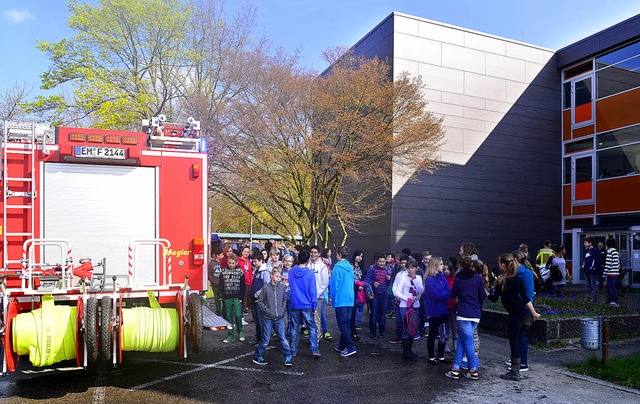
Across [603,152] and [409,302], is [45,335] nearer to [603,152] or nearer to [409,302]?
[409,302]

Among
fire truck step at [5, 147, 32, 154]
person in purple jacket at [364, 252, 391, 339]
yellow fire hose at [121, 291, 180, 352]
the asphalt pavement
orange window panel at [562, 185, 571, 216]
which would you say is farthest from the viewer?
orange window panel at [562, 185, 571, 216]

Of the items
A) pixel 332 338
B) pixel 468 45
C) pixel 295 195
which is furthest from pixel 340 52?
pixel 332 338

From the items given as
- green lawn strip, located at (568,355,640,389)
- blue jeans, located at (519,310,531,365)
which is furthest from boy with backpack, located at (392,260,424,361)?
green lawn strip, located at (568,355,640,389)

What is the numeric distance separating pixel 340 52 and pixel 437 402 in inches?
602

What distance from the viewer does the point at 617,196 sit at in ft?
75.3

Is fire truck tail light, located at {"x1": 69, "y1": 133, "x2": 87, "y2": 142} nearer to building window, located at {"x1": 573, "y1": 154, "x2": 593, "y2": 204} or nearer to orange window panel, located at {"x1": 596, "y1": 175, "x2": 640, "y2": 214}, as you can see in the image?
orange window panel, located at {"x1": 596, "y1": 175, "x2": 640, "y2": 214}

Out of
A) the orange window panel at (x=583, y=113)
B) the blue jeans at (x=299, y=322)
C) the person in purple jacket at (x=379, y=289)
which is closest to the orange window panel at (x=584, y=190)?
the orange window panel at (x=583, y=113)

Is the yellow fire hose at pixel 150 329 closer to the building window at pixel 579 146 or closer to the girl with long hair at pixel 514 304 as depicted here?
the girl with long hair at pixel 514 304

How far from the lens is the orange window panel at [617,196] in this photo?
22156mm

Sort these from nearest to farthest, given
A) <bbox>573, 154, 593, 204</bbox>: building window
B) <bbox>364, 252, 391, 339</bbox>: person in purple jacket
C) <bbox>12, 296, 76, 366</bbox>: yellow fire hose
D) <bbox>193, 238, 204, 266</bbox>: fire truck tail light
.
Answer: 1. <bbox>12, 296, 76, 366</bbox>: yellow fire hose
2. <bbox>193, 238, 204, 266</bbox>: fire truck tail light
3. <bbox>364, 252, 391, 339</bbox>: person in purple jacket
4. <bbox>573, 154, 593, 204</bbox>: building window

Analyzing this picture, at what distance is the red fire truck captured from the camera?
6.62 m

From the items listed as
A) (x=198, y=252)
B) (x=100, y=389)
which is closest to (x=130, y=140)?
(x=198, y=252)

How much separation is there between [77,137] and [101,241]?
147cm

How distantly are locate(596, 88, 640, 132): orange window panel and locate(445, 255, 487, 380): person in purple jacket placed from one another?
1868 centimetres
